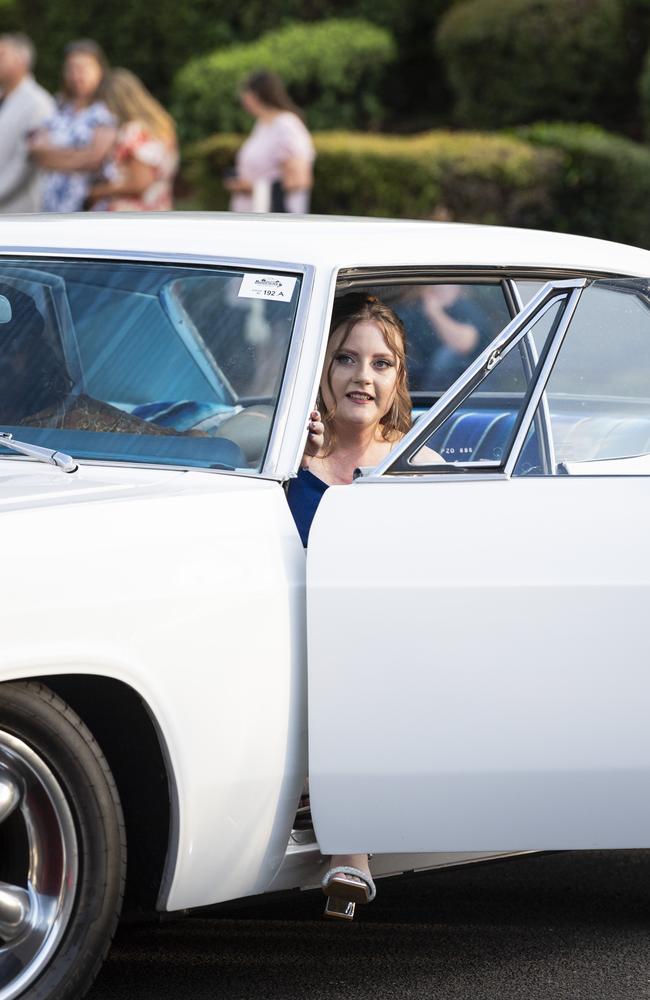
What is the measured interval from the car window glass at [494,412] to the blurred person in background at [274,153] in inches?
248

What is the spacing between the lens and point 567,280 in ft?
12.2

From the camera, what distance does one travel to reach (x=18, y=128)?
9.66 m

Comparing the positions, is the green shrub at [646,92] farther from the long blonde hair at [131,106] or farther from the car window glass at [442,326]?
the car window glass at [442,326]

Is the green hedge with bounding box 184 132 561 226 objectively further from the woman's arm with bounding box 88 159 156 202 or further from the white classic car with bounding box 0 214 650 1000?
the white classic car with bounding box 0 214 650 1000

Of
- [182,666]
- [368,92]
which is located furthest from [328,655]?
[368,92]

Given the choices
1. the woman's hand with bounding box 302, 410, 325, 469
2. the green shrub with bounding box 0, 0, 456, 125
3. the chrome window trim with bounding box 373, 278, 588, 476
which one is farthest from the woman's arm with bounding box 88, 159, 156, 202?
the green shrub with bounding box 0, 0, 456, 125

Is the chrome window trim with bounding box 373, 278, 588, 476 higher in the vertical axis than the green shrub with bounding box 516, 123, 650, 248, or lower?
lower

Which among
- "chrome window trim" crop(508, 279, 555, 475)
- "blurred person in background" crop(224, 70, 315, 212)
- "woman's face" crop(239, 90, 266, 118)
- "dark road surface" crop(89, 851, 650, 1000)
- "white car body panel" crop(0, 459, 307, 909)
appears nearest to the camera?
"white car body panel" crop(0, 459, 307, 909)

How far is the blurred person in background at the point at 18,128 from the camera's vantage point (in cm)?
964

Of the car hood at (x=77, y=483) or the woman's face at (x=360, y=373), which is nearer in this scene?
the car hood at (x=77, y=483)

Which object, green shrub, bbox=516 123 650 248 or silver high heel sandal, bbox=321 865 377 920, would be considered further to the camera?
green shrub, bbox=516 123 650 248

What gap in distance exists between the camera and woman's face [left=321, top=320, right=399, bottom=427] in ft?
13.1

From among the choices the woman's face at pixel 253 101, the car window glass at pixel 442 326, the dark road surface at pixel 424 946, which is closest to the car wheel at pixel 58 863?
the dark road surface at pixel 424 946

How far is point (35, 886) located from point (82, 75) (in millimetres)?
7221
